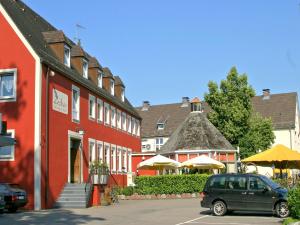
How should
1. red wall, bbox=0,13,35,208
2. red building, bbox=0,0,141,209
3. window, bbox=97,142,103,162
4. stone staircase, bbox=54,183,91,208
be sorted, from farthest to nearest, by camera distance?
window, bbox=97,142,103,162 → stone staircase, bbox=54,183,91,208 → red building, bbox=0,0,141,209 → red wall, bbox=0,13,35,208

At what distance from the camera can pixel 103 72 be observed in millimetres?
43625

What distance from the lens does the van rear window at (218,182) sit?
22188 millimetres

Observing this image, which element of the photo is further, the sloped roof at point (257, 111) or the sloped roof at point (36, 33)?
the sloped roof at point (257, 111)

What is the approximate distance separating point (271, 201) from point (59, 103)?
1359cm

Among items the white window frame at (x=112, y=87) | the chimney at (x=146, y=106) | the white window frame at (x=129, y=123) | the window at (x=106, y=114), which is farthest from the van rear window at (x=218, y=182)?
the chimney at (x=146, y=106)

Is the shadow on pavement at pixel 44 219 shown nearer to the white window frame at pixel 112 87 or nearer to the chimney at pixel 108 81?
the chimney at pixel 108 81

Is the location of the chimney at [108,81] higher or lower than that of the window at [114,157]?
higher

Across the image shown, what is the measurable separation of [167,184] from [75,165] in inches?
265

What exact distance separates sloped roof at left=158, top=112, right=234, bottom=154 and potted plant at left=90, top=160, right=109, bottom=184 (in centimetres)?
1620

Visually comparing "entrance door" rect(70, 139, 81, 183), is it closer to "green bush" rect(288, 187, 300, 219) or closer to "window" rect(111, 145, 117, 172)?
"window" rect(111, 145, 117, 172)

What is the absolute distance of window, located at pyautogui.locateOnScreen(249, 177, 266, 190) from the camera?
2148 centimetres

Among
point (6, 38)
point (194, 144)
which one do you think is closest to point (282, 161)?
point (6, 38)

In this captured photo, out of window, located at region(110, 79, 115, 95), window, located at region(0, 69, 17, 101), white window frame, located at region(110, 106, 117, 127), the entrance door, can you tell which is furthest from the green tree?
window, located at region(0, 69, 17, 101)

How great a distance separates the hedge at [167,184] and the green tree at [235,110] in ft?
60.9
